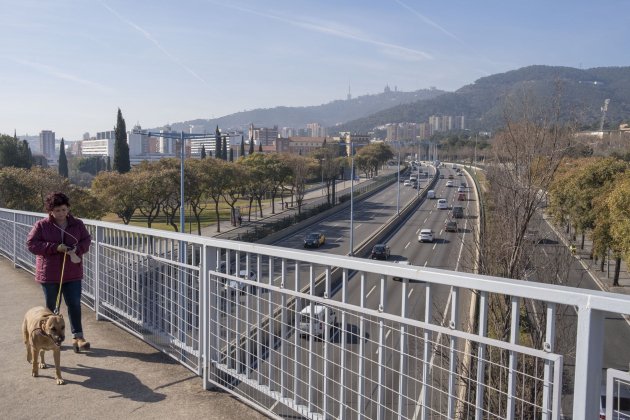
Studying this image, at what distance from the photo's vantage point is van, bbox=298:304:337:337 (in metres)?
3.16

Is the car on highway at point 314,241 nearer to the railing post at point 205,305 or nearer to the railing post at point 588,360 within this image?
→ the railing post at point 205,305

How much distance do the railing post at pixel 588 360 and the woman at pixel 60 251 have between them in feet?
13.4

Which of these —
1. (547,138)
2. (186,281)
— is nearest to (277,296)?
(186,281)

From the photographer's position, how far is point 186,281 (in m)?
4.48

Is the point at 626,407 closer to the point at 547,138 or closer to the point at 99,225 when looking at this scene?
the point at 99,225

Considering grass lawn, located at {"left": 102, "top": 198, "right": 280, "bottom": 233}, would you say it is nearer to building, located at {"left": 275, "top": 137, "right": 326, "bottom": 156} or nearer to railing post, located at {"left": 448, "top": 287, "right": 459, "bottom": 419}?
railing post, located at {"left": 448, "top": 287, "right": 459, "bottom": 419}

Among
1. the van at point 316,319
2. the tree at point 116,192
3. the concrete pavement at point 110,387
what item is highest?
the van at point 316,319

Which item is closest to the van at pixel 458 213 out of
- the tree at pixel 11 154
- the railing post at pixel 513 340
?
the tree at pixel 11 154

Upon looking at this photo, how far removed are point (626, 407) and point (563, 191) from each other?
31802 mm

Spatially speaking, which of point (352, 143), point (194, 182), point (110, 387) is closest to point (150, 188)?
point (194, 182)

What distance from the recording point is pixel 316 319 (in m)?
3.27

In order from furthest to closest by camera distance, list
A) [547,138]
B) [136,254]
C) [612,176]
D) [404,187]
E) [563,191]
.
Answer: [404,187] → [563,191] → [612,176] → [547,138] → [136,254]

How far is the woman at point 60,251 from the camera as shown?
4750 mm

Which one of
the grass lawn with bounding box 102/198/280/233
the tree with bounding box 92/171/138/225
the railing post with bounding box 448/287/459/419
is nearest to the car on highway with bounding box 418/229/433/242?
the grass lawn with bounding box 102/198/280/233
